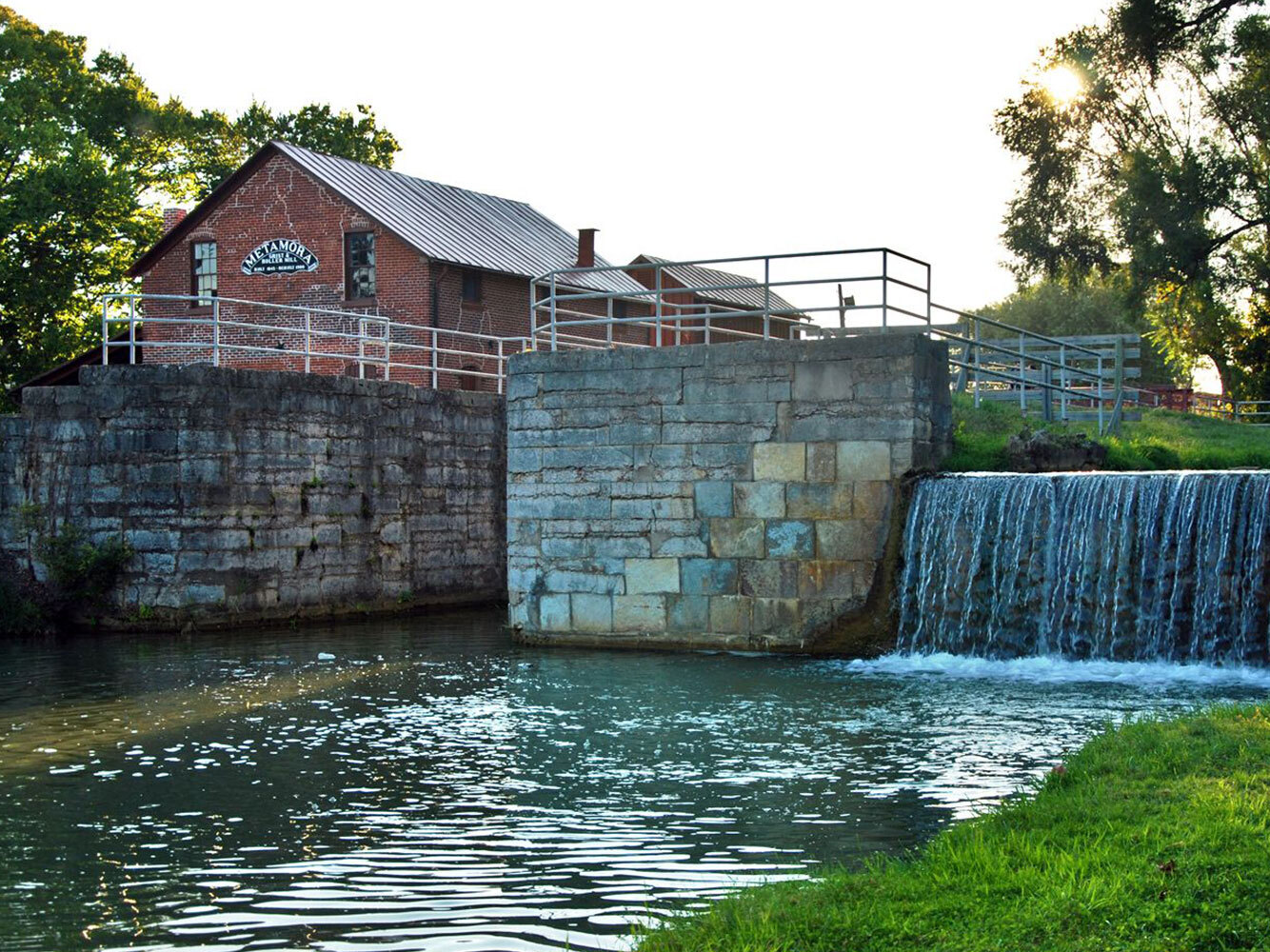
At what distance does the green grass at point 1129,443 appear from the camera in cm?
1802

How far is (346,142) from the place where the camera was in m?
48.1

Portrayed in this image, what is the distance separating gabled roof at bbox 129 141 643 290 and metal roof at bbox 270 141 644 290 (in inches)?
0.8

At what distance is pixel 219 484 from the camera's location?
20.7m

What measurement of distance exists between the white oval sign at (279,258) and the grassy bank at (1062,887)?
1083 inches

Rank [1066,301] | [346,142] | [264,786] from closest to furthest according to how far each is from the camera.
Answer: [264,786]
[346,142]
[1066,301]

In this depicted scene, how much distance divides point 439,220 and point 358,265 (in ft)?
9.06

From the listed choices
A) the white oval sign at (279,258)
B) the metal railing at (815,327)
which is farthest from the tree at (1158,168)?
the white oval sign at (279,258)

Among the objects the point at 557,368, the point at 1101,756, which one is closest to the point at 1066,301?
the point at 557,368

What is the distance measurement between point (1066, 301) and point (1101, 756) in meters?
67.6

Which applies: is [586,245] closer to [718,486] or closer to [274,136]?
[274,136]

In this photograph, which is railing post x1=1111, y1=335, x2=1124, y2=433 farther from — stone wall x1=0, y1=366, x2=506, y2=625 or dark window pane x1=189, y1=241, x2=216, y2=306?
dark window pane x1=189, y1=241, x2=216, y2=306

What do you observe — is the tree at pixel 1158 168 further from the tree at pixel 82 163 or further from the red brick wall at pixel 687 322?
the tree at pixel 82 163

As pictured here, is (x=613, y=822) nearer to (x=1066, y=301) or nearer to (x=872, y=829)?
(x=872, y=829)

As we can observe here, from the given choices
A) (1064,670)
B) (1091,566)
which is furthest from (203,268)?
(1064,670)
